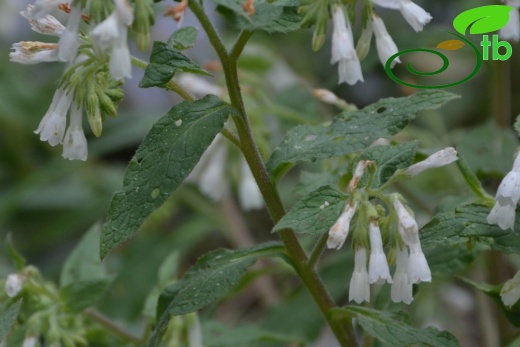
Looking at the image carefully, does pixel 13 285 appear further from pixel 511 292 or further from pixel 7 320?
pixel 511 292

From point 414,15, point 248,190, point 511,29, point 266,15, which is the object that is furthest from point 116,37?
point 248,190

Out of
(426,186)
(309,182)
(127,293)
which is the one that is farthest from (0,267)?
(309,182)

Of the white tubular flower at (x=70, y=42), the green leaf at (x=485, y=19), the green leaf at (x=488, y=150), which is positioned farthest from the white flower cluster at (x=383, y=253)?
the green leaf at (x=488, y=150)

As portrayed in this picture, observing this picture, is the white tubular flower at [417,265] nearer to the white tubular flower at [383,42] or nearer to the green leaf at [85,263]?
the white tubular flower at [383,42]

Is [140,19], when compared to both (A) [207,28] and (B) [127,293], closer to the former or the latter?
(A) [207,28]

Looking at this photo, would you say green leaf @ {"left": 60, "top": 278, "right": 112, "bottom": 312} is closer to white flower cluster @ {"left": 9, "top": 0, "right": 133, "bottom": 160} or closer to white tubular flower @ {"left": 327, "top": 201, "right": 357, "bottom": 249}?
white flower cluster @ {"left": 9, "top": 0, "right": 133, "bottom": 160}

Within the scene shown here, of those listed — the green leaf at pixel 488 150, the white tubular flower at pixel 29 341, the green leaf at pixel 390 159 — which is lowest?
the white tubular flower at pixel 29 341
